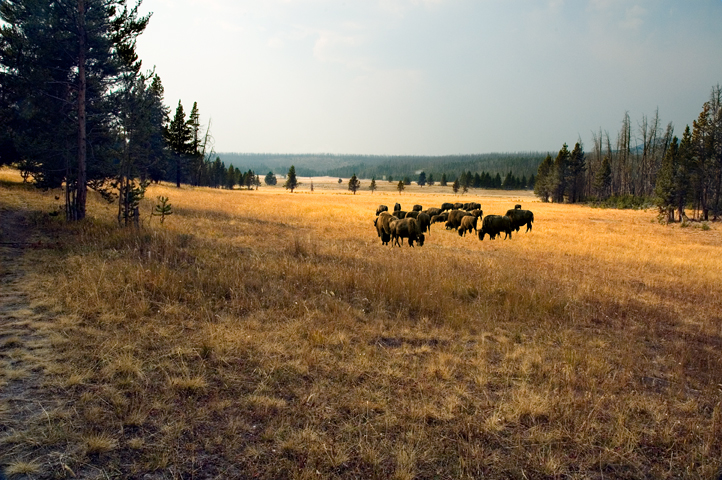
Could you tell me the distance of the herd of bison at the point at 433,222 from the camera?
1377cm

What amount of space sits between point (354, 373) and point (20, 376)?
3810 mm

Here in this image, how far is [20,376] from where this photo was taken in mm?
4152

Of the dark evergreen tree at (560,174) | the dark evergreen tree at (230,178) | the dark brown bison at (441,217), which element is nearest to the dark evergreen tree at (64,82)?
the dark brown bison at (441,217)

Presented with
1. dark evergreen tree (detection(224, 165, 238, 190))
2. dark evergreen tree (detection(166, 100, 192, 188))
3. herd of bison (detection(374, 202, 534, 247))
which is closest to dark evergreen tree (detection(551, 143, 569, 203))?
herd of bison (detection(374, 202, 534, 247))

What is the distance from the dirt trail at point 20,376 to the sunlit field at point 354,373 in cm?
3

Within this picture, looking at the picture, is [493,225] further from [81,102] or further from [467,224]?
[81,102]

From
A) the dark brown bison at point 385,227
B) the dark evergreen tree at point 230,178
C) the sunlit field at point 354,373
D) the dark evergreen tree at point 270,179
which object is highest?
the dark evergreen tree at point 270,179

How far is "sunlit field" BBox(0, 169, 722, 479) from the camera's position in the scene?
10.6 ft

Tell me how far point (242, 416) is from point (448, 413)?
2160 mm

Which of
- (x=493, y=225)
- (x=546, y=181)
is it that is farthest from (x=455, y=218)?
(x=546, y=181)

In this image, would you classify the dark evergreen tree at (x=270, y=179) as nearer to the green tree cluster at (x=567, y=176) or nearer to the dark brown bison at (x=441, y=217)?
the green tree cluster at (x=567, y=176)

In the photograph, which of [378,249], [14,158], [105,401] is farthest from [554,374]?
[14,158]

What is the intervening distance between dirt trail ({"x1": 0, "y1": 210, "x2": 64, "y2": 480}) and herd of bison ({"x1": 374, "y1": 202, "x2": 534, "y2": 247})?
411 inches

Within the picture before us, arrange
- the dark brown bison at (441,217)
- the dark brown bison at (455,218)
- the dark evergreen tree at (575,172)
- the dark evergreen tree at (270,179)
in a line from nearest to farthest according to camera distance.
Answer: the dark brown bison at (455,218) < the dark brown bison at (441,217) < the dark evergreen tree at (575,172) < the dark evergreen tree at (270,179)
